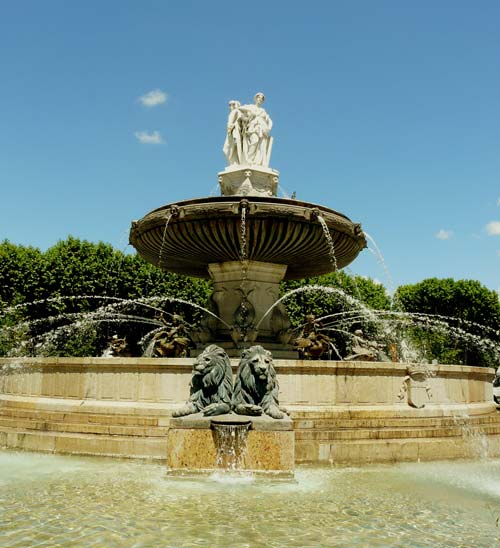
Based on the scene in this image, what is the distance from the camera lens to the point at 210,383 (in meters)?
7.91

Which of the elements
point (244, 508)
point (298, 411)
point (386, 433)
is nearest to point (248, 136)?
point (298, 411)

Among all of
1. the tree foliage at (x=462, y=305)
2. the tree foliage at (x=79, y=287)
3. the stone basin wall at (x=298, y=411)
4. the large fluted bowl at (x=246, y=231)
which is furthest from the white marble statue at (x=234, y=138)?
the tree foliage at (x=462, y=305)

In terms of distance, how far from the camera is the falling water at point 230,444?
734 centimetres

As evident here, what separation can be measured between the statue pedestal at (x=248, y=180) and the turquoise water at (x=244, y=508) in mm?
7830

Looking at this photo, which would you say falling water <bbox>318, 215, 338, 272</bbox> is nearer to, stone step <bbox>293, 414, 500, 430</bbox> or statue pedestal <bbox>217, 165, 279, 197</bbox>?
statue pedestal <bbox>217, 165, 279, 197</bbox>

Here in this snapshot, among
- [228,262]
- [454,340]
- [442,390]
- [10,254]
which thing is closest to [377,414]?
[442,390]

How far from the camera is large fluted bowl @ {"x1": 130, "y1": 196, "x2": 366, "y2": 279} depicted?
466 inches

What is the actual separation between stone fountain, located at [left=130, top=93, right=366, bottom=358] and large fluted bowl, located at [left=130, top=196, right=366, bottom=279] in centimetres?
2

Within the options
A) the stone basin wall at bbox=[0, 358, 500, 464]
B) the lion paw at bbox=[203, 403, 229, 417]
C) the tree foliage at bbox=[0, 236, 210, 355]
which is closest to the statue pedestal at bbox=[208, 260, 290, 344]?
the stone basin wall at bbox=[0, 358, 500, 464]

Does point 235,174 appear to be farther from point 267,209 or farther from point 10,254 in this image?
point 10,254

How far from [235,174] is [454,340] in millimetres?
28333

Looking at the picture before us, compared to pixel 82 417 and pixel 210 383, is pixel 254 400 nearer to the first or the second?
pixel 210 383

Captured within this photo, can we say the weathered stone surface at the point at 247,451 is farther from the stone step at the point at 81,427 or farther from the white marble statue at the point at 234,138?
the white marble statue at the point at 234,138

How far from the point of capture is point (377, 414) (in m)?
9.56
